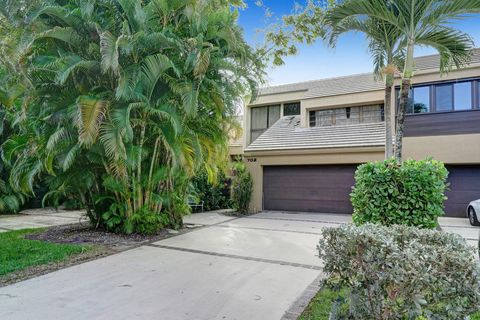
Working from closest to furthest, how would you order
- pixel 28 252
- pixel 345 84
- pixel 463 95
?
1. pixel 28 252
2. pixel 463 95
3. pixel 345 84

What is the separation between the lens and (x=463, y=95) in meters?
12.5

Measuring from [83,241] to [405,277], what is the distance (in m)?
6.88

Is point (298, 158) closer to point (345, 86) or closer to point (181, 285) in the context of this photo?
point (345, 86)

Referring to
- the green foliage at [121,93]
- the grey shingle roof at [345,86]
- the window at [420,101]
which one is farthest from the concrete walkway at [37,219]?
the window at [420,101]

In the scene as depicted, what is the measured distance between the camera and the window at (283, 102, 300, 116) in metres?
18.4

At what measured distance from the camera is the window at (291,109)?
18.4m

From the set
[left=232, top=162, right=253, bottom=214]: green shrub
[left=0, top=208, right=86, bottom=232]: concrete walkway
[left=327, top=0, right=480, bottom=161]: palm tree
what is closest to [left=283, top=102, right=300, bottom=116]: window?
[left=232, top=162, right=253, bottom=214]: green shrub

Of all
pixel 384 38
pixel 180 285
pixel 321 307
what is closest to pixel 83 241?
pixel 180 285

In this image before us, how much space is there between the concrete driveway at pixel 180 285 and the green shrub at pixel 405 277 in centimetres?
118

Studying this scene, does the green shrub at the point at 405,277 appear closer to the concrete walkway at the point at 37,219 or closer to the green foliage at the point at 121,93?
the green foliage at the point at 121,93

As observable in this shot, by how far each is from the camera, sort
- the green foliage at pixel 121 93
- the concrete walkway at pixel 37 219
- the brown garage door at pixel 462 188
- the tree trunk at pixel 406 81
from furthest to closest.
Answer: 1. the brown garage door at pixel 462 188
2. the concrete walkway at pixel 37 219
3. the green foliage at pixel 121 93
4. the tree trunk at pixel 406 81

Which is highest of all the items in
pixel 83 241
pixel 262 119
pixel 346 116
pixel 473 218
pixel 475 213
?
pixel 262 119

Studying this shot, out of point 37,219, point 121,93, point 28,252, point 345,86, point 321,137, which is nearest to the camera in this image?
point 28,252

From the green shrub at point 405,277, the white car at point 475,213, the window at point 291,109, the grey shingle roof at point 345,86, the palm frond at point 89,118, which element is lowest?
the white car at point 475,213
